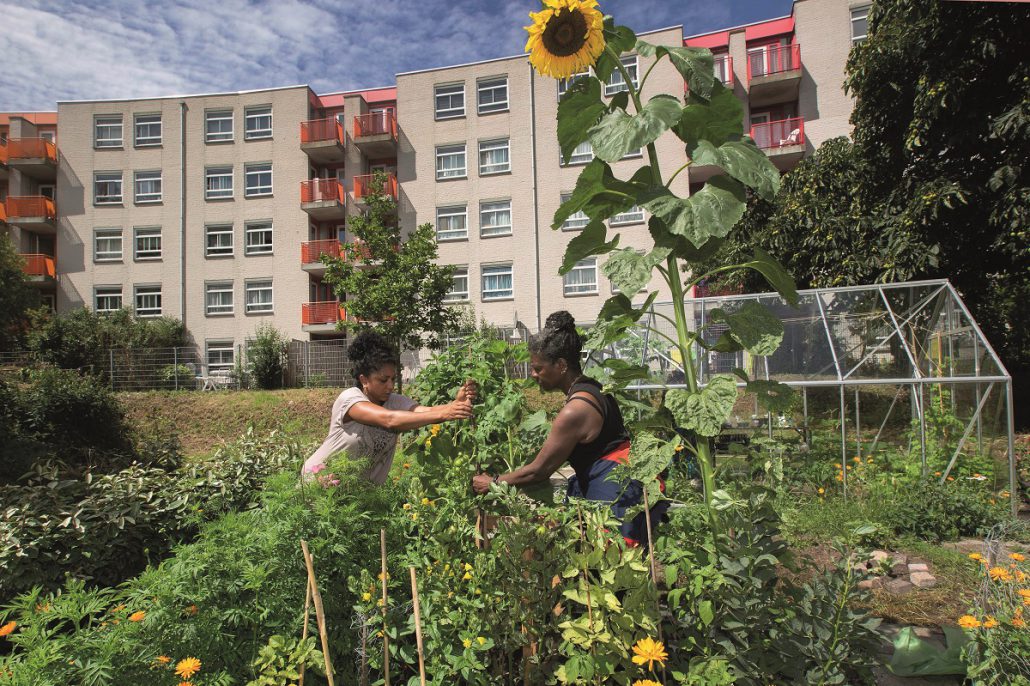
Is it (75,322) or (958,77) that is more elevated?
(958,77)

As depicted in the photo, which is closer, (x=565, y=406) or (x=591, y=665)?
(x=591, y=665)

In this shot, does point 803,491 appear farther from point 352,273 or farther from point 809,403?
point 352,273

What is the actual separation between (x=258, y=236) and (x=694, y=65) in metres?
27.8

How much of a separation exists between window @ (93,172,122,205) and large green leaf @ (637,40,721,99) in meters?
32.0

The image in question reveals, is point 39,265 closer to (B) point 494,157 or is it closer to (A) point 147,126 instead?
(A) point 147,126

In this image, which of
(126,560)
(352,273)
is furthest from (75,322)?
(126,560)

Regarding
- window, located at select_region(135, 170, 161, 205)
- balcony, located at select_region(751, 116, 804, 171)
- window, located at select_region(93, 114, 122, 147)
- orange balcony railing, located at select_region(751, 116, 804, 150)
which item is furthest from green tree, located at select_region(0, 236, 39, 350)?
orange balcony railing, located at select_region(751, 116, 804, 150)

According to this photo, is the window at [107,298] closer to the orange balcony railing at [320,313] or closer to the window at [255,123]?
the orange balcony railing at [320,313]

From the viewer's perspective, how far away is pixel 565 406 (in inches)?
93.9

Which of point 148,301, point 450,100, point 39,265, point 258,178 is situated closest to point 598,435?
point 450,100

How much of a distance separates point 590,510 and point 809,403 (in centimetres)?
636

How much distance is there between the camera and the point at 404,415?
9.57 ft

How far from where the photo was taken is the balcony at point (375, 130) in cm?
2500

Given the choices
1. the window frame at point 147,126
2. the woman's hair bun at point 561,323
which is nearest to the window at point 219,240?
the window frame at point 147,126
